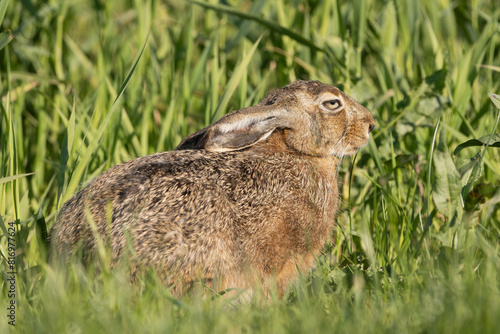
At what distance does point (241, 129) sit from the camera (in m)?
4.16

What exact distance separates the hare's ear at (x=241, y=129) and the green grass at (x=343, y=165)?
24.8 inches

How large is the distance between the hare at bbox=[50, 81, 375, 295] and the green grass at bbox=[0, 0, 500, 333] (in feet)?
0.59

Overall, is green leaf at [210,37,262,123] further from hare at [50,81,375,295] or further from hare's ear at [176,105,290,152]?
hare's ear at [176,105,290,152]

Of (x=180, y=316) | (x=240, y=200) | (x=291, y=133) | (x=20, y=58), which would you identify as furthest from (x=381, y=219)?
(x=20, y=58)

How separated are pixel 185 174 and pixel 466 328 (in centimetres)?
183

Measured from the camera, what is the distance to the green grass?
275cm

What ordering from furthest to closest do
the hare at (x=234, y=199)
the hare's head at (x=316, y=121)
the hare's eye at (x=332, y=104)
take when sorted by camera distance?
the hare's eye at (x=332, y=104) → the hare's head at (x=316, y=121) → the hare at (x=234, y=199)

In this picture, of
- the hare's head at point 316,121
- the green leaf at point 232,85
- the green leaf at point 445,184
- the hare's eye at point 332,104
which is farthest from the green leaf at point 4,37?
the green leaf at point 445,184

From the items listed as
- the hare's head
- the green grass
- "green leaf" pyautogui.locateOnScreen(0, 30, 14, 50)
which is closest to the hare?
the hare's head

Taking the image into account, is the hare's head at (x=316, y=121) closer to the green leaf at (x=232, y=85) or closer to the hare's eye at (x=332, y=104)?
the hare's eye at (x=332, y=104)

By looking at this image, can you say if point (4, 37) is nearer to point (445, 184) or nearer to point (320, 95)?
point (320, 95)

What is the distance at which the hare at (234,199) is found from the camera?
11.0ft

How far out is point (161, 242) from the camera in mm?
3305

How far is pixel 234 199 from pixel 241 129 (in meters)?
0.63
